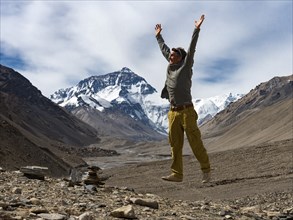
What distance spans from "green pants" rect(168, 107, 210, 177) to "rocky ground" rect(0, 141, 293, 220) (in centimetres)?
89

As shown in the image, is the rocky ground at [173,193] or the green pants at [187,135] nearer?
the rocky ground at [173,193]

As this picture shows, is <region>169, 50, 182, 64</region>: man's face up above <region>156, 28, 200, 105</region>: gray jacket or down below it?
above

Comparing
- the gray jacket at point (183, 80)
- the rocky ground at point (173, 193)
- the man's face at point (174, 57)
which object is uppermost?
the man's face at point (174, 57)

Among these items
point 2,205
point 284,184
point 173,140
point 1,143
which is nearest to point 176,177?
point 173,140

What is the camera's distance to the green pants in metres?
9.00

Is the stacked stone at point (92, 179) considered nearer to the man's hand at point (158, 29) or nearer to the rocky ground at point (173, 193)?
the rocky ground at point (173, 193)

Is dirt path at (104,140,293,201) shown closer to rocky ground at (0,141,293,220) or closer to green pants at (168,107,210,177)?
rocky ground at (0,141,293,220)

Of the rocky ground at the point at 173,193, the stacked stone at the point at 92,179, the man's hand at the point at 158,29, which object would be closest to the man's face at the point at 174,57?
the man's hand at the point at 158,29

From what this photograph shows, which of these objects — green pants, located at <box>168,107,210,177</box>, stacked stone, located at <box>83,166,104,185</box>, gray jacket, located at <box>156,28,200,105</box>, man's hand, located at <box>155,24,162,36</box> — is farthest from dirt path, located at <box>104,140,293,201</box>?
gray jacket, located at <box>156,28,200,105</box>

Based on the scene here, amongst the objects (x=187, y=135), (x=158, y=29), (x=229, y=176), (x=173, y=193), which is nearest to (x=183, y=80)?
(x=187, y=135)

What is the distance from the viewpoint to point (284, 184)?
1303 inches

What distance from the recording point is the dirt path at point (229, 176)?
3350 centimetres

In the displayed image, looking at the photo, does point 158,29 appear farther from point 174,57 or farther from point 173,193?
point 173,193

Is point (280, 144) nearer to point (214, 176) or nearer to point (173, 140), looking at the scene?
point (214, 176)
